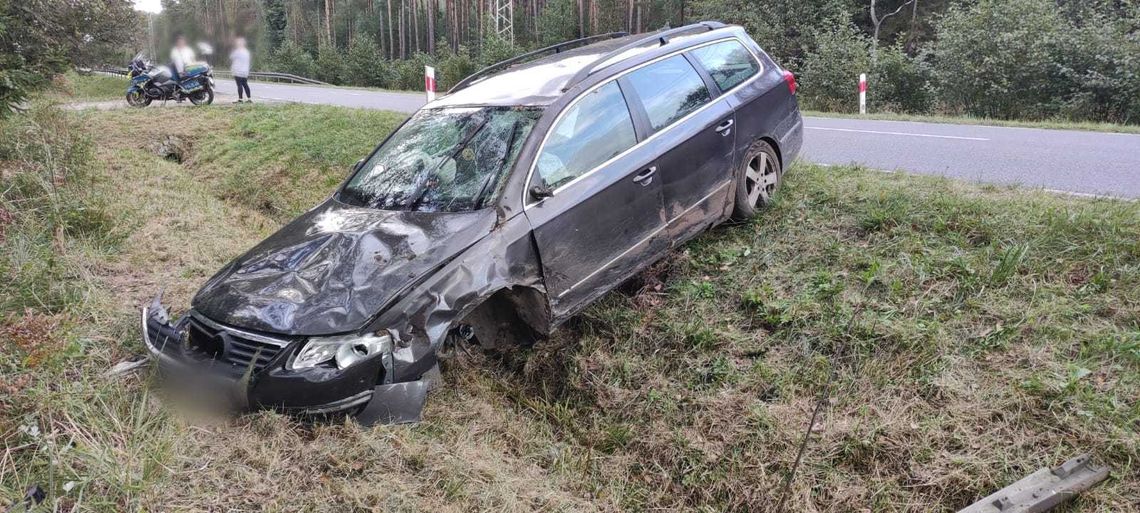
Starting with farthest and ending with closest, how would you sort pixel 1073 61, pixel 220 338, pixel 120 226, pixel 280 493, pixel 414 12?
pixel 414 12, pixel 1073 61, pixel 120 226, pixel 220 338, pixel 280 493

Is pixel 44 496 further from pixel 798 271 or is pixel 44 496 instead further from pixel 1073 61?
pixel 1073 61

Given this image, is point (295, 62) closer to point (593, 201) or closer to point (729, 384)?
point (593, 201)

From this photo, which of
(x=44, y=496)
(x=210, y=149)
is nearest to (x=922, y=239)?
(x=44, y=496)

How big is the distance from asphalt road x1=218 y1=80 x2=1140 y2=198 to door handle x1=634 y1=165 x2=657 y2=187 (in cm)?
320

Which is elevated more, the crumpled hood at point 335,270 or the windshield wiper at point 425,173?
the windshield wiper at point 425,173

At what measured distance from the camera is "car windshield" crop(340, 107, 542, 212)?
12.6 ft

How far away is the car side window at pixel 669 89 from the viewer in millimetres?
4434

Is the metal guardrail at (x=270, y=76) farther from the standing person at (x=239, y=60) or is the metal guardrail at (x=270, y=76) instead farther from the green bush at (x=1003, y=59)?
the green bush at (x=1003, y=59)

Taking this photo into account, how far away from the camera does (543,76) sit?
4484 millimetres

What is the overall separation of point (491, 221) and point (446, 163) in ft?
2.42

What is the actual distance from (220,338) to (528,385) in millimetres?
1921

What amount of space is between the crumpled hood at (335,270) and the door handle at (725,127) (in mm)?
1977

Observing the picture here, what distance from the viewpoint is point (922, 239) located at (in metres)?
4.57

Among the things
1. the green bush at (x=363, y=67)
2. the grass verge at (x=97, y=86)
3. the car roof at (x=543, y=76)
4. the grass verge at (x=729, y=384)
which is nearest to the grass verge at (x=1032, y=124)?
the grass verge at (x=729, y=384)
